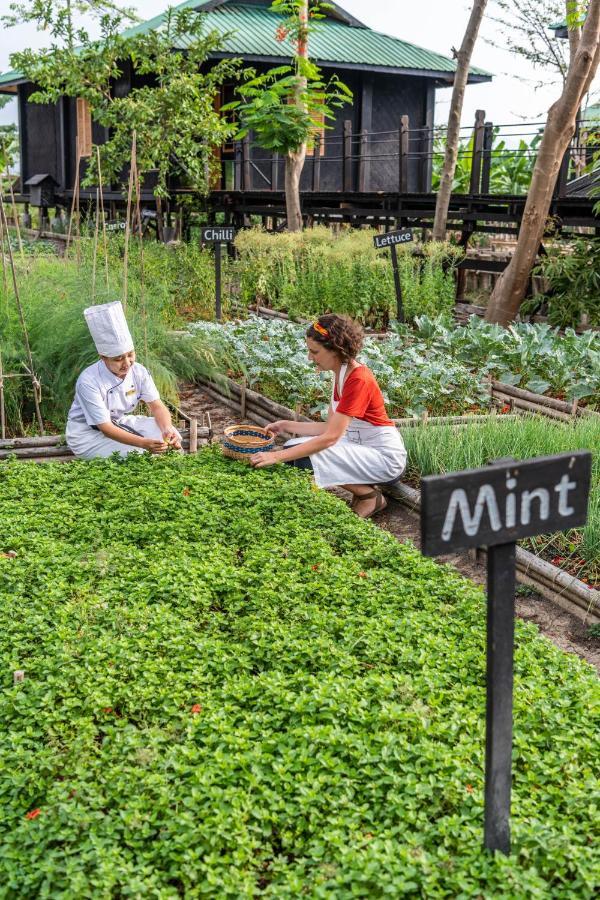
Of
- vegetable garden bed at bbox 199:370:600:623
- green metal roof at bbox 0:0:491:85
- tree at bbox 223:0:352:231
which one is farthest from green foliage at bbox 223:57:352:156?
green metal roof at bbox 0:0:491:85

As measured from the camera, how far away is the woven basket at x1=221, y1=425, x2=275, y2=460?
18.9 ft

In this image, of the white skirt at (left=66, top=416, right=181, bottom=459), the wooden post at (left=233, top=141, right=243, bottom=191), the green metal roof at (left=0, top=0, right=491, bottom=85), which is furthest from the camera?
the green metal roof at (left=0, top=0, right=491, bottom=85)

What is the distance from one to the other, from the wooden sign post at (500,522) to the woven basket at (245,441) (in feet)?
11.7

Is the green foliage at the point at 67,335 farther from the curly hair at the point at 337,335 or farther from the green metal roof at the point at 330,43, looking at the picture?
the green metal roof at the point at 330,43

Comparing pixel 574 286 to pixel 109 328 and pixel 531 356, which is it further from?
pixel 109 328

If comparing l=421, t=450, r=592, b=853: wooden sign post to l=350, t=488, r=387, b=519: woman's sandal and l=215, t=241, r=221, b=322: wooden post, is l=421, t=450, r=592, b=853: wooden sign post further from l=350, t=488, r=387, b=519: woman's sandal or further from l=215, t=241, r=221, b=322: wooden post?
l=215, t=241, r=221, b=322: wooden post

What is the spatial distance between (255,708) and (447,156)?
10798 mm

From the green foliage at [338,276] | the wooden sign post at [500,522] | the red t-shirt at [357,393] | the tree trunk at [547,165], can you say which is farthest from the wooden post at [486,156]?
the wooden sign post at [500,522]

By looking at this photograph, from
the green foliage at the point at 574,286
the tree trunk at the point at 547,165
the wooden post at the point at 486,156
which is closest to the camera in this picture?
the tree trunk at the point at 547,165

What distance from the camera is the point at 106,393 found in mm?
5824

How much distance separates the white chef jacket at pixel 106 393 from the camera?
5719 mm

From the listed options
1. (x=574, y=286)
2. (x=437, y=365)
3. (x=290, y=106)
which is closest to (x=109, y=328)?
(x=437, y=365)

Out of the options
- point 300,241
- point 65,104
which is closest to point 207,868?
point 300,241

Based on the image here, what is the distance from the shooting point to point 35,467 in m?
5.62
